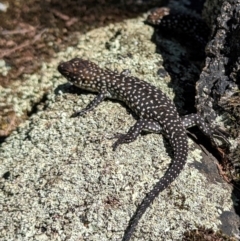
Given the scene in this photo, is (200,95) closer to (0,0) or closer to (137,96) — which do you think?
(137,96)


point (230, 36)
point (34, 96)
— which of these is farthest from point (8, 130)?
point (230, 36)

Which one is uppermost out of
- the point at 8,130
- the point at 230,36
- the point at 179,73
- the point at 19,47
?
the point at 230,36

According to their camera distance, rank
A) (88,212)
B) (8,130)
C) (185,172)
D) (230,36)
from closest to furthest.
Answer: (88,212), (185,172), (230,36), (8,130)

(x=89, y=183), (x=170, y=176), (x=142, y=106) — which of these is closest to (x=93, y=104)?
(x=142, y=106)

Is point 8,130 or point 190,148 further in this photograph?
point 8,130

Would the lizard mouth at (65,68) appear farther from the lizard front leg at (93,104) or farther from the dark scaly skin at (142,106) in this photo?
the lizard front leg at (93,104)

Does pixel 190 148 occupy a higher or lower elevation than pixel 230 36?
lower

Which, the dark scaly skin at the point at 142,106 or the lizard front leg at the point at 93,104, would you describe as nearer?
the dark scaly skin at the point at 142,106

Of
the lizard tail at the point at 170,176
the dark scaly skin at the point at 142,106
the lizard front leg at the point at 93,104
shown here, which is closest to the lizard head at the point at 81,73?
the dark scaly skin at the point at 142,106
